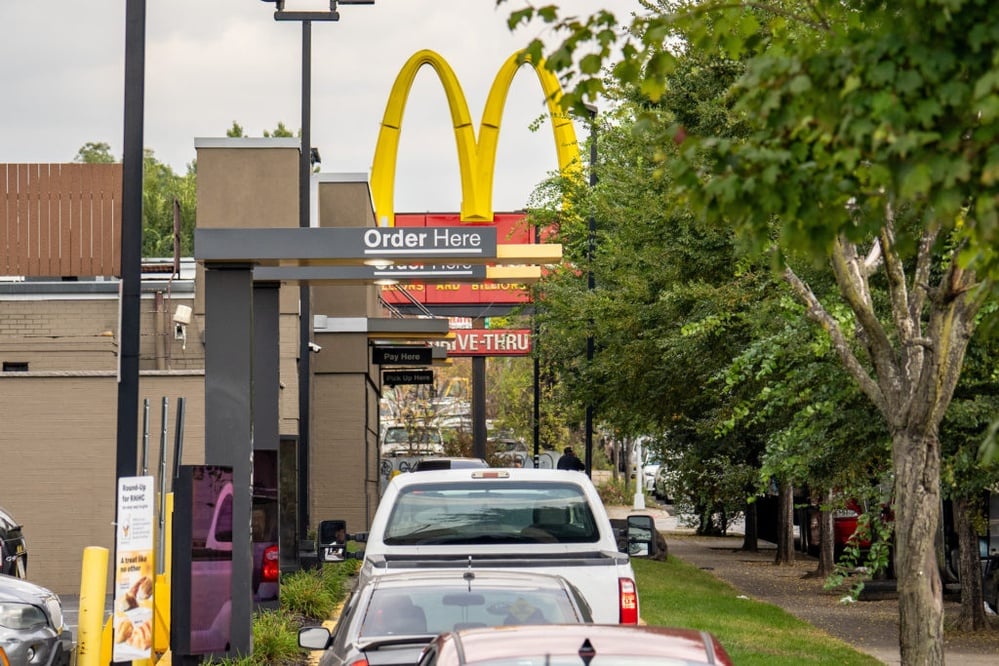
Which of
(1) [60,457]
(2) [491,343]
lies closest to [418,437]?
(2) [491,343]

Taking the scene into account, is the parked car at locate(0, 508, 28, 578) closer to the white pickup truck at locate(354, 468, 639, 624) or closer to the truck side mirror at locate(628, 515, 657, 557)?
the white pickup truck at locate(354, 468, 639, 624)

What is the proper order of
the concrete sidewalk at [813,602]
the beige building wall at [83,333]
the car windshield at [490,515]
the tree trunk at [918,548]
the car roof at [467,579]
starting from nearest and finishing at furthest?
the car roof at [467,579], the tree trunk at [918,548], the car windshield at [490,515], the concrete sidewalk at [813,602], the beige building wall at [83,333]

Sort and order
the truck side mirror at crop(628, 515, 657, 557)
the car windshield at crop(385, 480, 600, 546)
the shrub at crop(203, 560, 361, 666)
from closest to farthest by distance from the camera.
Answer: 1. the car windshield at crop(385, 480, 600, 546)
2. the shrub at crop(203, 560, 361, 666)
3. the truck side mirror at crop(628, 515, 657, 557)

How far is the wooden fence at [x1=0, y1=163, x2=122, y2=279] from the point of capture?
1980cm

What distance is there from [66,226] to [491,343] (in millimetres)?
25145

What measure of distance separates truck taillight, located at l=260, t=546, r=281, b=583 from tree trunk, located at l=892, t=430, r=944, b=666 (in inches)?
293

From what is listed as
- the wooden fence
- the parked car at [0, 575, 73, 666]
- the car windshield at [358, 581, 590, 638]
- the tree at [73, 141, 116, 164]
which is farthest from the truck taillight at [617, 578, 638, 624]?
the tree at [73, 141, 116, 164]

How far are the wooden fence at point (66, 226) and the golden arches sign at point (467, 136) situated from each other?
1017 cm

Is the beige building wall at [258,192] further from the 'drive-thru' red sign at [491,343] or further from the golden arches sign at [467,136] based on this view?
the 'drive-thru' red sign at [491,343]

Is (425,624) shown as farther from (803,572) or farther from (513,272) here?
(803,572)

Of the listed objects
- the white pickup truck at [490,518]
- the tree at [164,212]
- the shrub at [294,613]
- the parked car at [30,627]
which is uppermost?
the tree at [164,212]

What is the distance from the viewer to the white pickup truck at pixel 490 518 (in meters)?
10.9

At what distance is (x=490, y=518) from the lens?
37.1 ft

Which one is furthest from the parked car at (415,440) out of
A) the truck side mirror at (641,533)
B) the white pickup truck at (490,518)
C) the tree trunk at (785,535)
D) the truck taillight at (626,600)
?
the truck taillight at (626,600)
